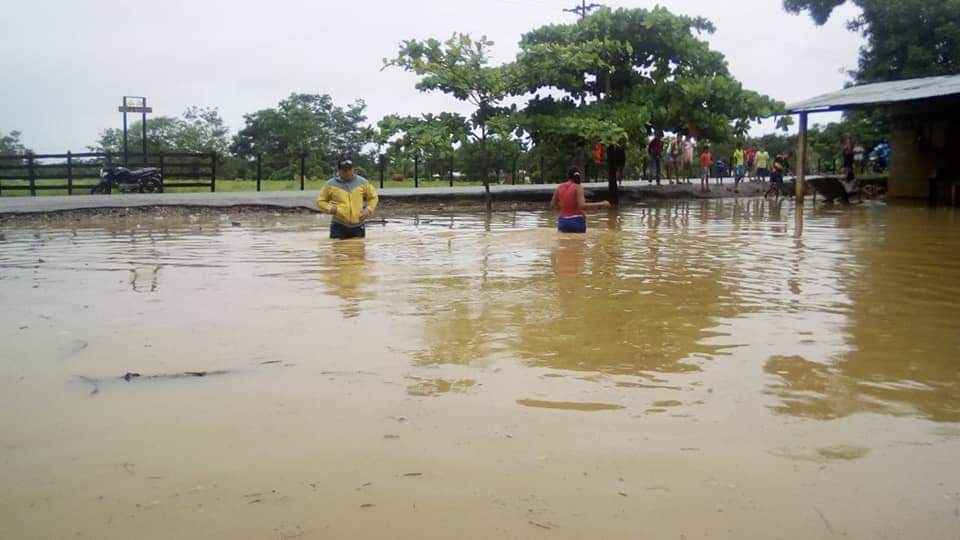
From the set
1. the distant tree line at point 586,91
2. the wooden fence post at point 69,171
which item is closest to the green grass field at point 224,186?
the wooden fence post at point 69,171

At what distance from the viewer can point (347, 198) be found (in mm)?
12102

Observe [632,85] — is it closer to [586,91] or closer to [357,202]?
[586,91]

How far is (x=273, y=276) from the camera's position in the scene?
856cm

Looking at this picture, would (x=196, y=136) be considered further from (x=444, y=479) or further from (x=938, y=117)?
(x=444, y=479)

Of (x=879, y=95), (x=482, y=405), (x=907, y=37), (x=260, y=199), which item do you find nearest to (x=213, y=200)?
(x=260, y=199)

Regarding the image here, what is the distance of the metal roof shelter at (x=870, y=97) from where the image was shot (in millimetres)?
19406

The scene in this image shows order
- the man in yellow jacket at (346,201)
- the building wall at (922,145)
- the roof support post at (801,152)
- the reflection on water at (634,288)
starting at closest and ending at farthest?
the reflection on water at (634,288) → the man in yellow jacket at (346,201) → the building wall at (922,145) → the roof support post at (801,152)

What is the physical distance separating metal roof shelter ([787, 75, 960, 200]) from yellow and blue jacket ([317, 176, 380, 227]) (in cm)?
1400

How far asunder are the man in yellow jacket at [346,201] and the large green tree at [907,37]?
88.1 feet

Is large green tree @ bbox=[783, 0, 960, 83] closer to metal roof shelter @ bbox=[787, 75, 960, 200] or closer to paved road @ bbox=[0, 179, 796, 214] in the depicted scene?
metal roof shelter @ bbox=[787, 75, 960, 200]

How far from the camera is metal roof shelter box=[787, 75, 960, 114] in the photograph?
1939cm

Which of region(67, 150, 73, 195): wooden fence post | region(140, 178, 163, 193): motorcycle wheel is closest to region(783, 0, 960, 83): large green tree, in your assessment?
region(140, 178, 163, 193): motorcycle wheel

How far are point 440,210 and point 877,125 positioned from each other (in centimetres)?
2267

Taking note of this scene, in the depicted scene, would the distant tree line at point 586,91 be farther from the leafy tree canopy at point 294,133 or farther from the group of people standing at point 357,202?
the leafy tree canopy at point 294,133
